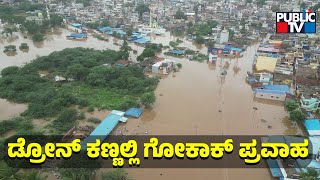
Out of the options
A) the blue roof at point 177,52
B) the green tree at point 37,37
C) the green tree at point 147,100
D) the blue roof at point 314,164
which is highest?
the green tree at point 37,37

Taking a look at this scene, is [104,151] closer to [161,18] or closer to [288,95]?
[288,95]

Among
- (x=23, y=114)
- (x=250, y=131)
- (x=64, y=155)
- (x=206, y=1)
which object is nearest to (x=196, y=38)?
(x=250, y=131)

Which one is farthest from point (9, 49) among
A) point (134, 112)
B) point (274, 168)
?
point (274, 168)

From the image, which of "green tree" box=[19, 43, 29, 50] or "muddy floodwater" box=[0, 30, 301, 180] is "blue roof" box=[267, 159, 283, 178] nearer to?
"muddy floodwater" box=[0, 30, 301, 180]

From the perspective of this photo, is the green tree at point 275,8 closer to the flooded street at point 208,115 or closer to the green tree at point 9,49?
the flooded street at point 208,115

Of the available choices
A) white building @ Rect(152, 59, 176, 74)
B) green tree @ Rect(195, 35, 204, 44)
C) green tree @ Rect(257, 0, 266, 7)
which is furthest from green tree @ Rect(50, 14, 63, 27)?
green tree @ Rect(257, 0, 266, 7)

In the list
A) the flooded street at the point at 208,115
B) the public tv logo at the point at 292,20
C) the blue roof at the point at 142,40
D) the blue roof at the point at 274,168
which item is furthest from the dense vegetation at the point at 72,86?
the public tv logo at the point at 292,20

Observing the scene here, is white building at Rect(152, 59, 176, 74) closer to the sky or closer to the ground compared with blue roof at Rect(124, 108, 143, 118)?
closer to the sky
